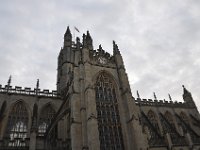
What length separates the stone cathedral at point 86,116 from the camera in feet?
66.9

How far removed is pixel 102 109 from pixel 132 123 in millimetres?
3646

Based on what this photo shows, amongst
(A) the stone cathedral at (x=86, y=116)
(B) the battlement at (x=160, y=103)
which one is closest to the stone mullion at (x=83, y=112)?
(A) the stone cathedral at (x=86, y=116)

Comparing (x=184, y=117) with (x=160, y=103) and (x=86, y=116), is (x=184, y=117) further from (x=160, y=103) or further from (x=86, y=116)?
(x=86, y=116)

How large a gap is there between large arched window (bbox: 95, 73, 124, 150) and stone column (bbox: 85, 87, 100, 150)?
153cm

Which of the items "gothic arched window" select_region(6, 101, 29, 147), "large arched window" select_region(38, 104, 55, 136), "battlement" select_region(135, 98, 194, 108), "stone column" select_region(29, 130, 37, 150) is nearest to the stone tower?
"stone column" select_region(29, 130, 37, 150)

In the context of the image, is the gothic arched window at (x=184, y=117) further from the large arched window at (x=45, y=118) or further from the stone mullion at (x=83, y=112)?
the large arched window at (x=45, y=118)

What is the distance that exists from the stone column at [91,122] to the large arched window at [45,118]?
29.3ft

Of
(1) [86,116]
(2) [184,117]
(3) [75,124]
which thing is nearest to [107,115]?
(1) [86,116]

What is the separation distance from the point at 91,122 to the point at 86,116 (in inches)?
49.8

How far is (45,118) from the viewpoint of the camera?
89.9ft

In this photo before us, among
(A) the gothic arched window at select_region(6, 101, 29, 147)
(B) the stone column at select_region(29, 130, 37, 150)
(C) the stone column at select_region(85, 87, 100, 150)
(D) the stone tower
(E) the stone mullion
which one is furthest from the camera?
(A) the gothic arched window at select_region(6, 101, 29, 147)

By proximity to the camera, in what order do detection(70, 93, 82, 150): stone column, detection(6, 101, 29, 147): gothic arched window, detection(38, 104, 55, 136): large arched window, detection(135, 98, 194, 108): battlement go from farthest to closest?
1. detection(135, 98, 194, 108): battlement
2. detection(38, 104, 55, 136): large arched window
3. detection(6, 101, 29, 147): gothic arched window
4. detection(70, 93, 82, 150): stone column

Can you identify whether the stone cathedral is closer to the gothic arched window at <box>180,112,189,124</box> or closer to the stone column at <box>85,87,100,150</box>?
the stone column at <box>85,87,100,150</box>

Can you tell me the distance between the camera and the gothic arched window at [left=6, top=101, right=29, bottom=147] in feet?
80.6
